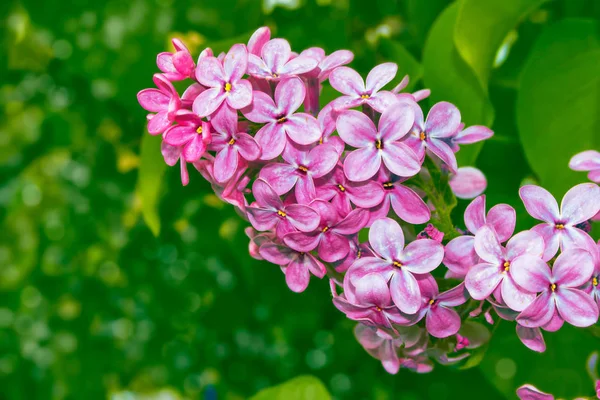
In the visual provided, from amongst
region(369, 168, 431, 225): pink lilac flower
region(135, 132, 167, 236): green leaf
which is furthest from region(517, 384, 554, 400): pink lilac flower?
region(135, 132, 167, 236): green leaf

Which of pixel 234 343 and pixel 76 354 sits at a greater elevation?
pixel 234 343

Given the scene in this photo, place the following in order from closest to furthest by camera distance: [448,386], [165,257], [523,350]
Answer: [523,350], [448,386], [165,257]

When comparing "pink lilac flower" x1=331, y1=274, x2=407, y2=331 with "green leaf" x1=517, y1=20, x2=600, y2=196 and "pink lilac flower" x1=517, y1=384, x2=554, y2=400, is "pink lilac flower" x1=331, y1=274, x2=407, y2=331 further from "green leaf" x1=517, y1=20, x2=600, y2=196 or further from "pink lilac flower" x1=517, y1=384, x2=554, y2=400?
"green leaf" x1=517, y1=20, x2=600, y2=196

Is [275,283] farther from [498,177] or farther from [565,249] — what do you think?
[565,249]

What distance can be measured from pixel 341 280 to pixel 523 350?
31cm

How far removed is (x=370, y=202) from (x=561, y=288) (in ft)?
0.39

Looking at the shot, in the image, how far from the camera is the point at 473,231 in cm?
44

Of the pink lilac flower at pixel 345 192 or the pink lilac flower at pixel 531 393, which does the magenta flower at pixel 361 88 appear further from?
the pink lilac flower at pixel 531 393

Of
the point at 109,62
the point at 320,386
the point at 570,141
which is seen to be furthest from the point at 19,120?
the point at 570,141

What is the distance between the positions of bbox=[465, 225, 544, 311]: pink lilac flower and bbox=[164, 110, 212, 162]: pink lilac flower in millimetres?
169

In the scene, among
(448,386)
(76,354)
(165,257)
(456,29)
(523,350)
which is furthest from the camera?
(76,354)

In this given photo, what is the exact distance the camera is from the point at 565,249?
416 mm

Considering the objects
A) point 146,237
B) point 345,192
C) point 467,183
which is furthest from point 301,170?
point 146,237

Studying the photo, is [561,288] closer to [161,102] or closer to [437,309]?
[437,309]
